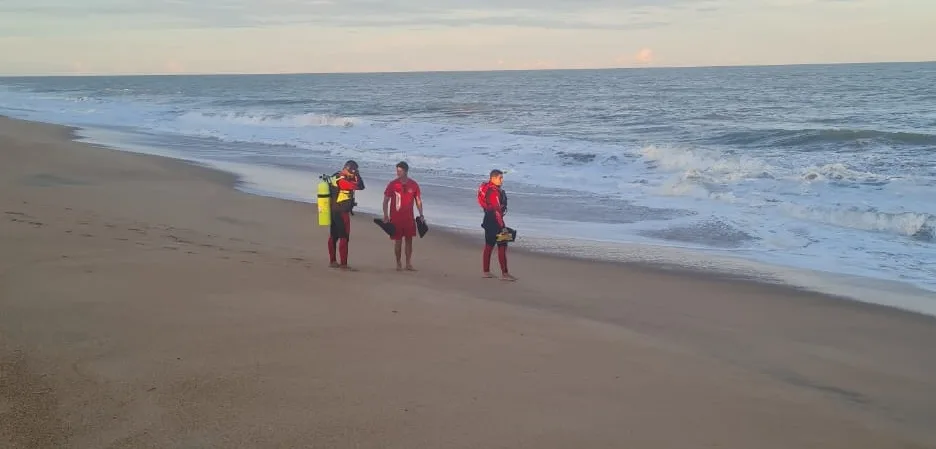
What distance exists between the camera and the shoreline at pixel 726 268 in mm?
8414

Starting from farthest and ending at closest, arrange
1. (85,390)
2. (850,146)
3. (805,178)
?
(850,146) → (805,178) → (85,390)

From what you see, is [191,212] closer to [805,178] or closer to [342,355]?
[342,355]

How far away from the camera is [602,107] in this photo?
4694 centimetres

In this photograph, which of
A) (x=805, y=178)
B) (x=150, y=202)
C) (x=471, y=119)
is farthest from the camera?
(x=471, y=119)

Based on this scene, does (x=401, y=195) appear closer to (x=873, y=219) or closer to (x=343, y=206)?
(x=343, y=206)

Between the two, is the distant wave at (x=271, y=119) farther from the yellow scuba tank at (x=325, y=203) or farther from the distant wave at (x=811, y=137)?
the yellow scuba tank at (x=325, y=203)

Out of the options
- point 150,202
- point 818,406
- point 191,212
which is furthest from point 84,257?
point 818,406

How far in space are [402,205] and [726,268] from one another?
13.9 ft

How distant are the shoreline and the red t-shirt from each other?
7.38 feet

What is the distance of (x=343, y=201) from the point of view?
8906 mm

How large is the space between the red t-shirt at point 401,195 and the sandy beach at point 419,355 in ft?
2.45

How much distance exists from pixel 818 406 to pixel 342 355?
10.9ft

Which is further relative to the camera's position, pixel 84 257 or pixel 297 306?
pixel 84 257

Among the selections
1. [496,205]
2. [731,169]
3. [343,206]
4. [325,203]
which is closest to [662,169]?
[731,169]
